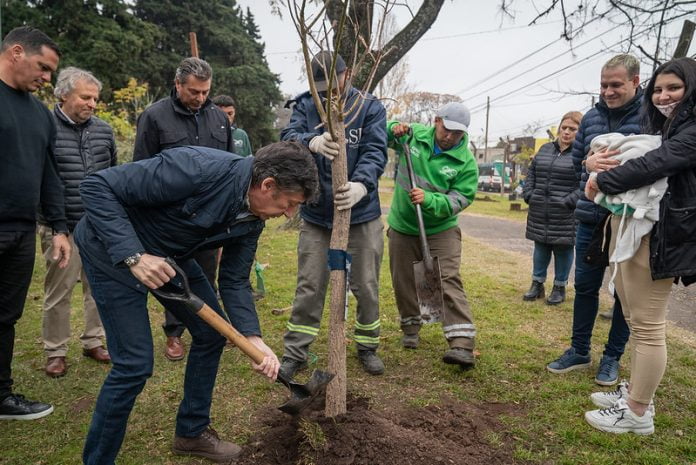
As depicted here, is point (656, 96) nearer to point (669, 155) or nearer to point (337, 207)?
point (669, 155)

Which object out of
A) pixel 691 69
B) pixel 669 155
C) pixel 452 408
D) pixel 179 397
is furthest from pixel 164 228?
pixel 691 69

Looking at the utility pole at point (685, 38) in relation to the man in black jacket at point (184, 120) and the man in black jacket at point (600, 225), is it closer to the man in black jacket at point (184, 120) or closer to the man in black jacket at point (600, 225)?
the man in black jacket at point (600, 225)

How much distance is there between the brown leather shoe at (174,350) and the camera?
3.69 m

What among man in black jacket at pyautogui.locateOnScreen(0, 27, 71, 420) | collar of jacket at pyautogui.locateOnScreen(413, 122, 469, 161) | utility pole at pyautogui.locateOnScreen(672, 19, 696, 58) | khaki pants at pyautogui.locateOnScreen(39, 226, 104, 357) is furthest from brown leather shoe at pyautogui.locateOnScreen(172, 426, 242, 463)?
utility pole at pyautogui.locateOnScreen(672, 19, 696, 58)

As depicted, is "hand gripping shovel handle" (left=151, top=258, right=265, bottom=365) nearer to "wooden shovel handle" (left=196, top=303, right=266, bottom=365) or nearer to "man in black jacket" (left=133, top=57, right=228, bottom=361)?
"wooden shovel handle" (left=196, top=303, right=266, bottom=365)

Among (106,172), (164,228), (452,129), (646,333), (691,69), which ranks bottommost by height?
(646,333)

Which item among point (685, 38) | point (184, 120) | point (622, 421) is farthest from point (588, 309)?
point (685, 38)

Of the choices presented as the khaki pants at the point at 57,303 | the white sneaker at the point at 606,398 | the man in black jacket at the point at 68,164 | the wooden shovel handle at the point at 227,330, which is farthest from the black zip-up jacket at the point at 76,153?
the white sneaker at the point at 606,398

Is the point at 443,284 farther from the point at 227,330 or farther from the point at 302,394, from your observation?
the point at 227,330

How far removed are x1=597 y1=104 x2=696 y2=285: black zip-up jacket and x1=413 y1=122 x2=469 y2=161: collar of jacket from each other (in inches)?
53.1

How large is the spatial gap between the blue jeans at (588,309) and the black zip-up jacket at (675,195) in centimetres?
83

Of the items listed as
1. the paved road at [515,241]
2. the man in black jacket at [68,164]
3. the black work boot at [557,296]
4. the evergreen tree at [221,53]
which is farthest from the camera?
the evergreen tree at [221,53]

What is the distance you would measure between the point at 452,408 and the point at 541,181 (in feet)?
11.5

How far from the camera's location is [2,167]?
267cm
